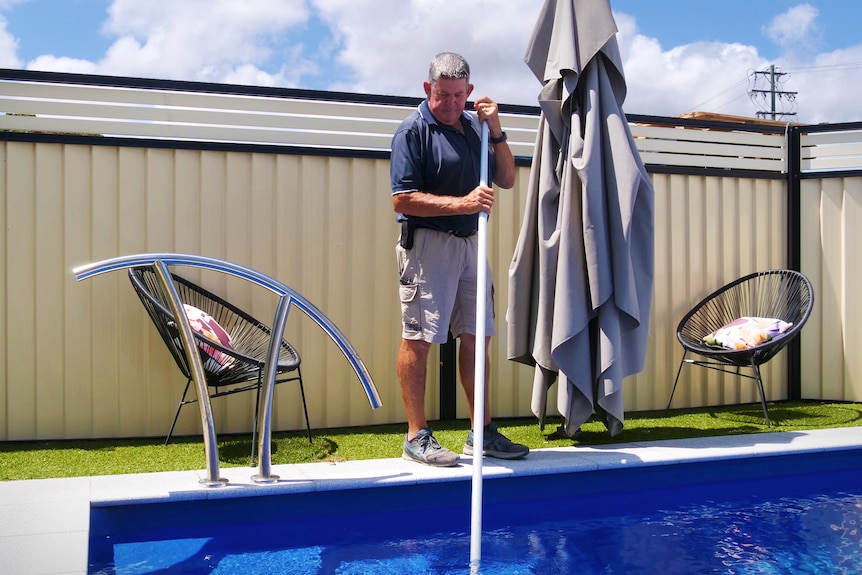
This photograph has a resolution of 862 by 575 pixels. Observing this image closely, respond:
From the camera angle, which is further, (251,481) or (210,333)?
(210,333)

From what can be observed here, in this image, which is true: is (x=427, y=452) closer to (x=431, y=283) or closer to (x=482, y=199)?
(x=431, y=283)

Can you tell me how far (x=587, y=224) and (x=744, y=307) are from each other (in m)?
1.90

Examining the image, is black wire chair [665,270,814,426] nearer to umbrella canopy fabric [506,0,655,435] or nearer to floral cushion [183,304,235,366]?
umbrella canopy fabric [506,0,655,435]

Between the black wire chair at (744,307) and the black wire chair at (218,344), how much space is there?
217 cm

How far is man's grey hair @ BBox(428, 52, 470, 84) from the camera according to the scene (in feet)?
9.37

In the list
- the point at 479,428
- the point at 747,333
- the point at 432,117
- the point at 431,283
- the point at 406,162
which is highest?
the point at 432,117

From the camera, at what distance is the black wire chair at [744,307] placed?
407 centimetres

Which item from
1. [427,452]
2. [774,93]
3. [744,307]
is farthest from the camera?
[774,93]

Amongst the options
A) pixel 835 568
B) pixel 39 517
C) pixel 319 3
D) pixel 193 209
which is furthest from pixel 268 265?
pixel 319 3

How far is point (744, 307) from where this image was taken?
14.9 ft

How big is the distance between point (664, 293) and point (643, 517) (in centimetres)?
208

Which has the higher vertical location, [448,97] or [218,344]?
[448,97]

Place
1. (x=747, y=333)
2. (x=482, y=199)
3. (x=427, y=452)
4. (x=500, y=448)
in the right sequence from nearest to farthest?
(x=482, y=199), (x=427, y=452), (x=500, y=448), (x=747, y=333)

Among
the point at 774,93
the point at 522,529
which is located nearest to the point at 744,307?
the point at 522,529
